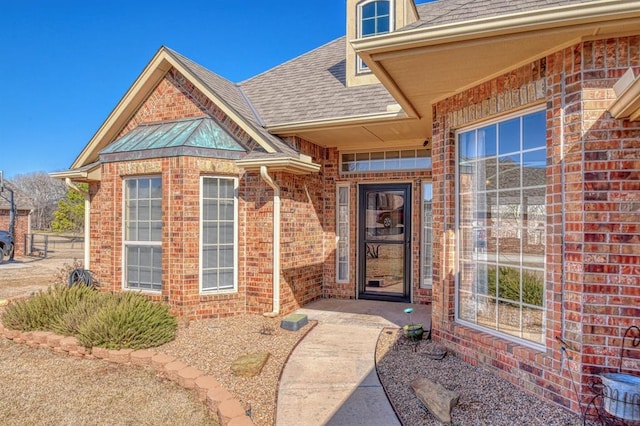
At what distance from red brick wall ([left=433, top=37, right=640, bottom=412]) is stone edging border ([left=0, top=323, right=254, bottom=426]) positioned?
2965 mm

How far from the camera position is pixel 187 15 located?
40.7ft

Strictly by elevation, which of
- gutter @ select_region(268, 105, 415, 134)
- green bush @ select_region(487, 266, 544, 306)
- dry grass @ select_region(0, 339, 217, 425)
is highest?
gutter @ select_region(268, 105, 415, 134)

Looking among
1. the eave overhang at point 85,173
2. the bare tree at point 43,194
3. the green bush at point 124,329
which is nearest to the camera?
the green bush at point 124,329

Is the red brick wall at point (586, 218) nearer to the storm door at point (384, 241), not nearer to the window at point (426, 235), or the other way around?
the window at point (426, 235)

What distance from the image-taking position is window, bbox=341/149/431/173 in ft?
26.7

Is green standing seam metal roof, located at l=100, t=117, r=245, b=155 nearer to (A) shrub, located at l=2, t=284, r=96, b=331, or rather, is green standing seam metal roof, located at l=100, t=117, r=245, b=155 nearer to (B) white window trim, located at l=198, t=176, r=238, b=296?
(B) white window trim, located at l=198, t=176, r=238, b=296

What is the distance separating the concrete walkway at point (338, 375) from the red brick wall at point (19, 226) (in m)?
20.1

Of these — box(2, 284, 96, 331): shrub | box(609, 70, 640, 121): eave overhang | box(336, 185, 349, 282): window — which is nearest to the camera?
box(609, 70, 640, 121): eave overhang

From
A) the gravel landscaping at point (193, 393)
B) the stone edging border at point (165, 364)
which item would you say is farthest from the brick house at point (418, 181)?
the stone edging border at point (165, 364)

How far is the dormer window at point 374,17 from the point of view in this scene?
8.55 meters

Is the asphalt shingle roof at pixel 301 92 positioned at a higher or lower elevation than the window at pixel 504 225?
higher

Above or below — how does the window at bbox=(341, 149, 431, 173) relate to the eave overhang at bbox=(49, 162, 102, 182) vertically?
above

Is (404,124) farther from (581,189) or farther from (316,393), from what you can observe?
(316,393)

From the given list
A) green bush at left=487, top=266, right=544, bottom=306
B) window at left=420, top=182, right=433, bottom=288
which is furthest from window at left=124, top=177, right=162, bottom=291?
green bush at left=487, top=266, right=544, bottom=306
